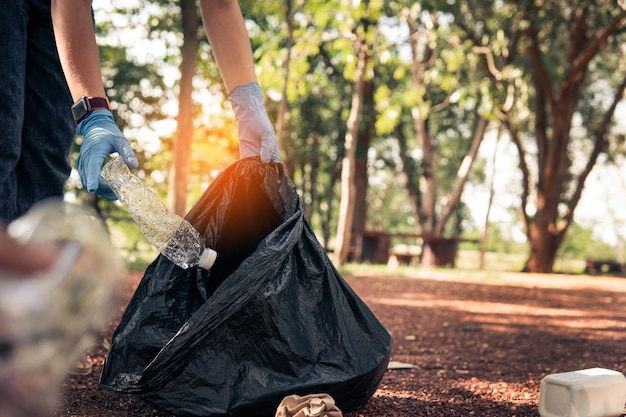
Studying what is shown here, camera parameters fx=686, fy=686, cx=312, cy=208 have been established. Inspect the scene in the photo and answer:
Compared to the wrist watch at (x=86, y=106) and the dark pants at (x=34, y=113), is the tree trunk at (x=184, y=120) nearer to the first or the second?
the dark pants at (x=34, y=113)

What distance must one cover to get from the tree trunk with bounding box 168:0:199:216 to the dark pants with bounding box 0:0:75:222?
17.4 ft

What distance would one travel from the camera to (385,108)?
38.9 feet

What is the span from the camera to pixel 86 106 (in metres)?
1.89

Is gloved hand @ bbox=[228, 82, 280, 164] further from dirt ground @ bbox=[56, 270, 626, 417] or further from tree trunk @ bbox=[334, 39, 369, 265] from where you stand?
tree trunk @ bbox=[334, 39, 369, 265]

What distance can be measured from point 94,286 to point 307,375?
Answer: 4.17 feet

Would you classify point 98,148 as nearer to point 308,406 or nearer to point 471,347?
point 308,406

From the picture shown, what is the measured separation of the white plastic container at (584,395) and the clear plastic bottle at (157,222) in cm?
111

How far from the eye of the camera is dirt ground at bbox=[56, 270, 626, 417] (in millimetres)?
2328

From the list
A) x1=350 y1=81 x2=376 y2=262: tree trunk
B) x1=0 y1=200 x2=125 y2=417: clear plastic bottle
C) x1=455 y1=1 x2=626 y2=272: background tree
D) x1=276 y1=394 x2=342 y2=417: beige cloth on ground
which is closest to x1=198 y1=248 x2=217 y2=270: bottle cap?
x1=276 y1=394 x2=342 y2=417: beige cloth on ground

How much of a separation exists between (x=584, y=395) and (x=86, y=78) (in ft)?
5.62

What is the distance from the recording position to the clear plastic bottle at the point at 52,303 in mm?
607

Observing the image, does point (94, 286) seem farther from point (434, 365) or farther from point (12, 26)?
point (434, 365)

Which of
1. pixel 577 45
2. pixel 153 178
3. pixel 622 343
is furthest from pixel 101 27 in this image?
pixel 622 343

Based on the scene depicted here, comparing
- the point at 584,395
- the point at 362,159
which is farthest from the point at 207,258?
the point at 362,159
